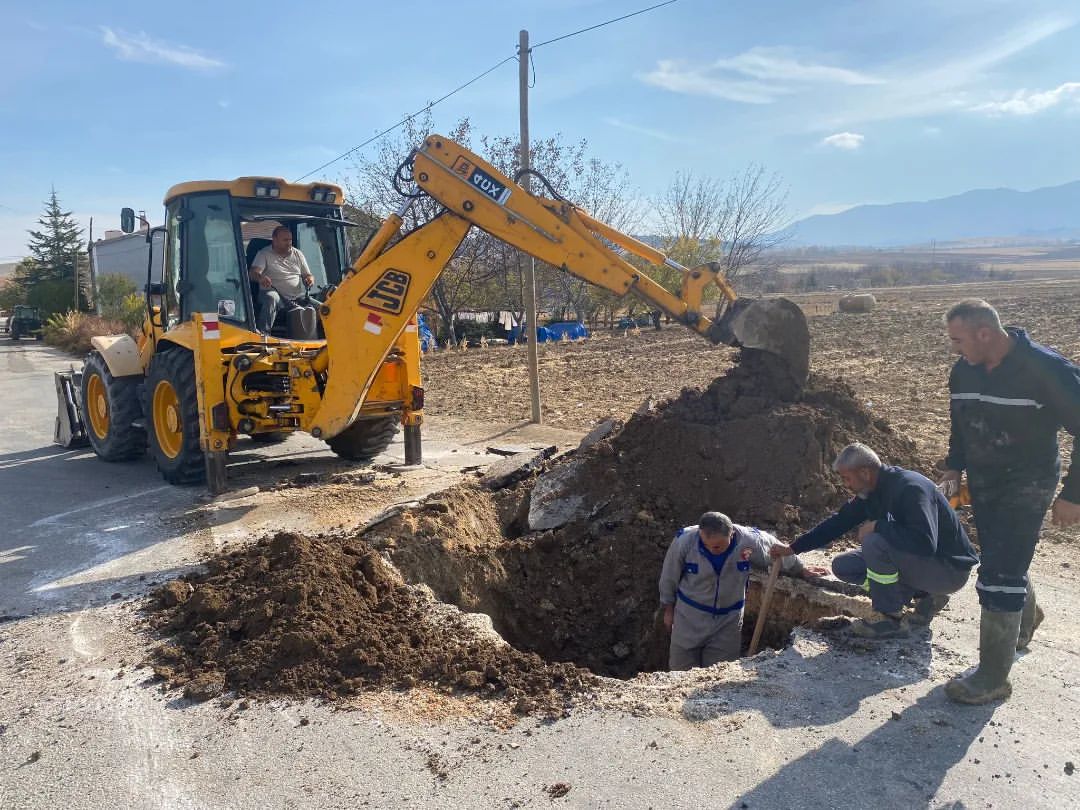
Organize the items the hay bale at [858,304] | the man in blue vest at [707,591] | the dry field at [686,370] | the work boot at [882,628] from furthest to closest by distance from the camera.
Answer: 1. the hay bale at [858,304]
2. the dry field at [686,370]
3. the man in blue vest at [707,591]
4. the work boot at [882,628]

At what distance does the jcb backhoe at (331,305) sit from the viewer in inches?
274


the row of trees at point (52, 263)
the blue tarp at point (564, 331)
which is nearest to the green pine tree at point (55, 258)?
the row of trees at point (52, 263)

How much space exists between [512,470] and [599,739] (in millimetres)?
4237

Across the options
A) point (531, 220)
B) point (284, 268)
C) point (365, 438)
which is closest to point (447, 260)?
point (531, 220)

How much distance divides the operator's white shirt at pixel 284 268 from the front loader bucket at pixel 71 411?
3.83 meters

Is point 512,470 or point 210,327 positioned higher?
point 210,327

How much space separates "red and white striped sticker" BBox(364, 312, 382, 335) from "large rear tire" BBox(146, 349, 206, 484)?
1.75m

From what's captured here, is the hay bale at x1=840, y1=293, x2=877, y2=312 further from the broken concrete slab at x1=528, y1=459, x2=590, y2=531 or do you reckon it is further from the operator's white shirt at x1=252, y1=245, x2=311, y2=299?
the operator's white shirt at x1=252, y1=245, x2=311, y2=299

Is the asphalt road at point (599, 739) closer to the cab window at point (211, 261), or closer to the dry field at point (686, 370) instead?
the dry field at point (686, 370)

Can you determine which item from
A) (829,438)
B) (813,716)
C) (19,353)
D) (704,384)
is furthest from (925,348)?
(19,353)

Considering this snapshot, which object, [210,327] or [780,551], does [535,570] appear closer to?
[780,551]

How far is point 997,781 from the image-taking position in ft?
10.2

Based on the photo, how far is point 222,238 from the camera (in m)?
7.59

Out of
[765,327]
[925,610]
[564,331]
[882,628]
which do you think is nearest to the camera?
[882,628]
